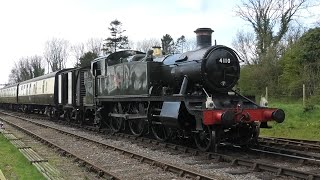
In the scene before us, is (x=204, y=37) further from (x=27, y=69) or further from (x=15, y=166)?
(x=27, y=69)

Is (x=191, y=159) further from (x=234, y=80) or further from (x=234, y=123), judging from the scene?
(x=234, y=80)

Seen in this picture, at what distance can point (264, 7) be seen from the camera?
40.0 metres

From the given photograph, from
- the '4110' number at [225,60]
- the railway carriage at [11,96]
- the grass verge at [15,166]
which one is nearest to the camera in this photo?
the grass verge at [15,166]

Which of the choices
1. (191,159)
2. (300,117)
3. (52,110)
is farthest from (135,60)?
(52,110)

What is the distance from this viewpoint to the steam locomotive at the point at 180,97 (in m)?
10.3

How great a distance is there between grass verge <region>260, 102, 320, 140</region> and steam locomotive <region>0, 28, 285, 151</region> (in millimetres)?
5162

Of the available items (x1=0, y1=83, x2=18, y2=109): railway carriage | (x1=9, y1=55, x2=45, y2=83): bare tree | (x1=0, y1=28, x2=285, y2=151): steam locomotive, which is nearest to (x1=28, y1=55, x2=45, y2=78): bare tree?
(x1=9, y1=55, x2=45, y2=83): bare tree

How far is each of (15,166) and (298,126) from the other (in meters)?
12.2

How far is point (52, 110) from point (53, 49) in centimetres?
6821

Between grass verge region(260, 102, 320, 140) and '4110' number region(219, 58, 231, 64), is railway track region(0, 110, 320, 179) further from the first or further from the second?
grass verge region(260, 102, 320, 140)

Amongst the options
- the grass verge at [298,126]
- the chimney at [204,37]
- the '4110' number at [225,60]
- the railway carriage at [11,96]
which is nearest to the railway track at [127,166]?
the '4110' number at [225,60]

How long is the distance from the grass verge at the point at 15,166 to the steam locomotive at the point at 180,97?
381 cm

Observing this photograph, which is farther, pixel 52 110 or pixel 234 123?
pixel 52 110

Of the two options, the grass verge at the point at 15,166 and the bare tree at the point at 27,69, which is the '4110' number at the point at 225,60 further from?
the bare tree at the point at 27,69
